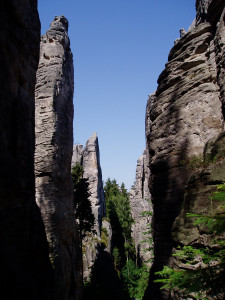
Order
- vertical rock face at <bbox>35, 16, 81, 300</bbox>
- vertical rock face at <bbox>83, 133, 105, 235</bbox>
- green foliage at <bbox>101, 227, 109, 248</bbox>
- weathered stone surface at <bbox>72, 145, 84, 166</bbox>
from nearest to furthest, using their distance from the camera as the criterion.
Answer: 1. vertical rock face at <bbox>35, 16, 81, 300</bbox>
2. green foliage at <bbox>101, 227, 109, 248</bbox>
3. vertical rock face at <bbox>83, 133, 105, 235</bbox>
4. weathered stone surface at <bbox>72, 145, 84, 166</bbox>

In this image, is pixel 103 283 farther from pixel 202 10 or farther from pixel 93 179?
pixel 202 10

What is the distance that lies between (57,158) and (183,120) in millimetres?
8139

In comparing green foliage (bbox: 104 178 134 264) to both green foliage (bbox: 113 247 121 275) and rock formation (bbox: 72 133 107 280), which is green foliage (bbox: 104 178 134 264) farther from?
rock formation (bbox: 72 133 107 280)

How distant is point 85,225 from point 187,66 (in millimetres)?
16480

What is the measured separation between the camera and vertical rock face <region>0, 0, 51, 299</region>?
18.0 feet

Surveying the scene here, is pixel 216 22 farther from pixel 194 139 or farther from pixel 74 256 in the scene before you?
pixel 74 256

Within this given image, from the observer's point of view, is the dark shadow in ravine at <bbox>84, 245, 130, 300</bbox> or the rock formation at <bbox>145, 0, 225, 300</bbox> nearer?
the rock formation at <bbox>145, 0, 225, 300</bbox>

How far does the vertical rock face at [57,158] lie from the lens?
1191 centimetres

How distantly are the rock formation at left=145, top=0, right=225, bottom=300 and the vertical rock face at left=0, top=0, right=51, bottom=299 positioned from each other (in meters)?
3.50

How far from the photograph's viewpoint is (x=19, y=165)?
6293 millimetres

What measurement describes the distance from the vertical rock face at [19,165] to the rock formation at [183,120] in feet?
11.5

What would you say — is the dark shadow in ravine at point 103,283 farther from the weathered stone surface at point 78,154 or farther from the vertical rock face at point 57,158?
the weathered stone surface at point 78,154

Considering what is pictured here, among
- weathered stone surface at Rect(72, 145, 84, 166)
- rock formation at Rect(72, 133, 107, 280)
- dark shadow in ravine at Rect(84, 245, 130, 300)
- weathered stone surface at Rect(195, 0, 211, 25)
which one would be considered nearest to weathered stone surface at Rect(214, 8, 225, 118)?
weathered stone surface at Rect(195, 0, 211, 25)

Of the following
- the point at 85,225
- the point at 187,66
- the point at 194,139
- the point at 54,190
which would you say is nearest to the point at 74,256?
the point at 54,190
